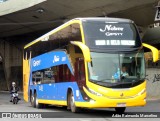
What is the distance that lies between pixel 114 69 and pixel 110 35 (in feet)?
4.46

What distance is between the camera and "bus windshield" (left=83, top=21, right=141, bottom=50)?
16188 millimetres

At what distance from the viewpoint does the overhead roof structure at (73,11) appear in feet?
114

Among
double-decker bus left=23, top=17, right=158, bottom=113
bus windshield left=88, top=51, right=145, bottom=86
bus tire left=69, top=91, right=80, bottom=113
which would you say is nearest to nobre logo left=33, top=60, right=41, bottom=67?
double-decker bus left=23, top=17, right=158, bottom=113

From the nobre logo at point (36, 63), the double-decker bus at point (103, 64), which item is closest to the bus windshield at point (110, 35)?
the double-decker bus at point (103, 64)

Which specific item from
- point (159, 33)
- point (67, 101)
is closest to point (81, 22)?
point (67, 101)

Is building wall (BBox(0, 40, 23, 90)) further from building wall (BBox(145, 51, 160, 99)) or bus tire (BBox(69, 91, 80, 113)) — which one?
bus tire (BBox(69, 91, 80, 113))

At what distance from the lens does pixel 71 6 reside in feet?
121

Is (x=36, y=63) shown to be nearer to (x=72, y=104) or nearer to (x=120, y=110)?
(x=72, y=104)

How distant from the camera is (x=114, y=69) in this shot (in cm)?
1596

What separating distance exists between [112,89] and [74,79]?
2261 millimetres

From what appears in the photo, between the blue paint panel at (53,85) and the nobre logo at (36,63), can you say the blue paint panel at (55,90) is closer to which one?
the blue paint panel at (53,85)

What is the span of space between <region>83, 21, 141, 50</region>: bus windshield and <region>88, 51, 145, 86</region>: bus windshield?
37 cm

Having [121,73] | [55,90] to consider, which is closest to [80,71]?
[121,73]

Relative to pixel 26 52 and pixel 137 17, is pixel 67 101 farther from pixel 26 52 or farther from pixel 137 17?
pixel 137 17
